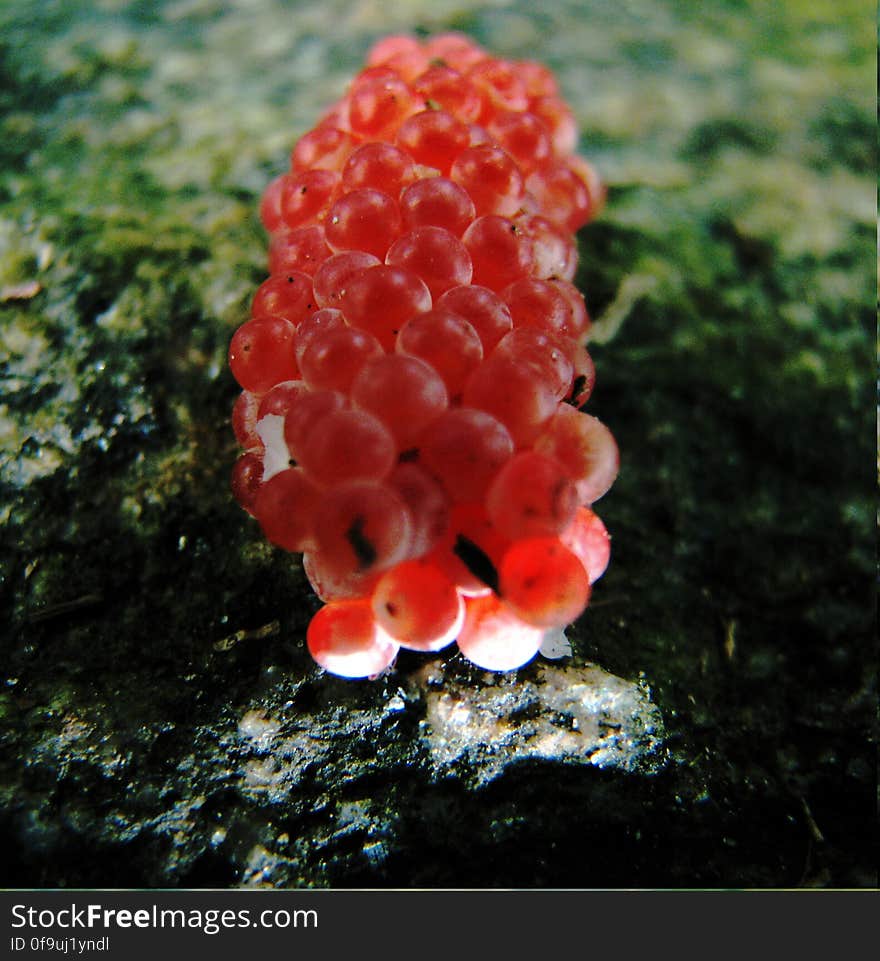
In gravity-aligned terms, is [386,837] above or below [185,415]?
below

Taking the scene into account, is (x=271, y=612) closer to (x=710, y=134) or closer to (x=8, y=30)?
(x=710, y=134)

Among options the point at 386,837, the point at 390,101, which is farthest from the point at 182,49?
the point at 386,837

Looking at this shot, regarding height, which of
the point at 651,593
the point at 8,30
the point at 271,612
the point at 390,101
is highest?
the point at 8,30

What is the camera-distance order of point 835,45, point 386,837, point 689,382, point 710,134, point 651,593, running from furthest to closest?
point 835,45
point 710,134
point 689,382
point 651,593
point 386,837

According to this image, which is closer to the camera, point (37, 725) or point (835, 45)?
point (37, 725)

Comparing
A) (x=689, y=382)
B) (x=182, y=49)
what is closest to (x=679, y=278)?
(x=689, y=382)

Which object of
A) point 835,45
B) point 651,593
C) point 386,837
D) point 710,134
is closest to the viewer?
point 386,837

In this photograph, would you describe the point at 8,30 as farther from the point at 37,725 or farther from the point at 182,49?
the point at 37,725
